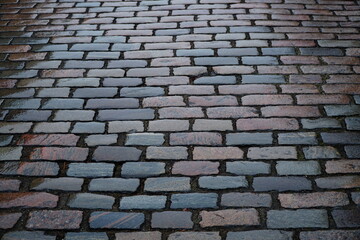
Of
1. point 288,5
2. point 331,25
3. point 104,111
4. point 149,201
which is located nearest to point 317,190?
point 149,201

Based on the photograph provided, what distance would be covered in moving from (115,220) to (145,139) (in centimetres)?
62

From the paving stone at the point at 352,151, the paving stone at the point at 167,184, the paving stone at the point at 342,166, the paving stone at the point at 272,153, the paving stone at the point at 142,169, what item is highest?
the paving stone at the point at 142,169

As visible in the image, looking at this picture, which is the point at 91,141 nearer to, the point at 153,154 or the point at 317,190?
the point at 153,154

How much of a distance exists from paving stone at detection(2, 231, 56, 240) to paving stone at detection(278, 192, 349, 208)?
3.57ft

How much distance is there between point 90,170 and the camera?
240cm

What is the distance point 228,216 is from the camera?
6.89 ft

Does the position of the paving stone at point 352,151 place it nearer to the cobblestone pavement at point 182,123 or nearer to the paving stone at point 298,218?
the cobblestone pavement at point 182,123

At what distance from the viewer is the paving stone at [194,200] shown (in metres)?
2.16

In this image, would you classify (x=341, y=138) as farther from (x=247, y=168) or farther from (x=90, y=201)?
(x=90, y=201)

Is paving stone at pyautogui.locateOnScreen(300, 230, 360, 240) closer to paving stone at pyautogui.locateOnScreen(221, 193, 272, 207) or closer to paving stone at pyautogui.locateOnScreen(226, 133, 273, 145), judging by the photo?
paving stone at pyautogui.locateOnScreen(221, 193, 272, 207)

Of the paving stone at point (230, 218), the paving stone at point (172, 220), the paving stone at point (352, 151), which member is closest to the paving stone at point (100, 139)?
the paving stone at point (172, 220)

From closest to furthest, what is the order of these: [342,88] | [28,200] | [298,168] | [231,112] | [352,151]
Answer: [28,200] < [298,168] < [352,151] < [231,112] < [342,88]

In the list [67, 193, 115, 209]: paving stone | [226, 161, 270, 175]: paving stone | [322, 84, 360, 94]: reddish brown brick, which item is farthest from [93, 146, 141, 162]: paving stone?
[322, 84, 360, 94]: reddish brown brick

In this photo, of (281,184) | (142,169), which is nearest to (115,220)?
(142,169)
